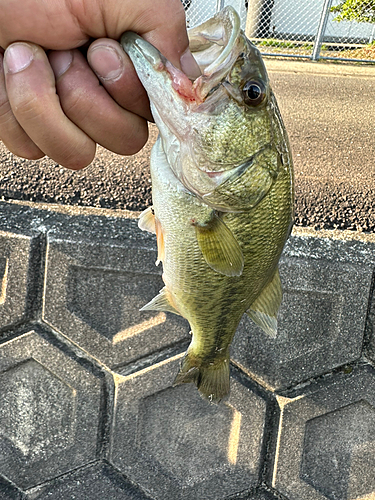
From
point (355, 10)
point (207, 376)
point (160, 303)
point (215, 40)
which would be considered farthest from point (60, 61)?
point (355, 10)

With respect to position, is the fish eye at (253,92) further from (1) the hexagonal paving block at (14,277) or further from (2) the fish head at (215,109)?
(1) the hexagonal paving block at (14,277)

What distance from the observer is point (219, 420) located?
51.8 inches

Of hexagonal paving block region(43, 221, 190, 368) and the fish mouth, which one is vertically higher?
the fish mouth

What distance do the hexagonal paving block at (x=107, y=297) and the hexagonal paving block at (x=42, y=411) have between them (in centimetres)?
9

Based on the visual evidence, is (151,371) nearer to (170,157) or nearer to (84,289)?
(84,289)

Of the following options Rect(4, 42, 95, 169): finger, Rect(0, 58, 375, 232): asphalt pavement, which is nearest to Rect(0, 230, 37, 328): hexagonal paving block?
Rect(0, 58, 375, 232): asphalt pavement

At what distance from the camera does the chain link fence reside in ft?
16.6

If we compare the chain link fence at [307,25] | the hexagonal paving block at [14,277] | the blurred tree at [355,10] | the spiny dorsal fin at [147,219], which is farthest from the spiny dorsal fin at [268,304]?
the blurred tree at [355,10]

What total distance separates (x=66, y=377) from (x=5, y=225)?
46cm

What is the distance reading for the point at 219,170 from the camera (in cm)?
88

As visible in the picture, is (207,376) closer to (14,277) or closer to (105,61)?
(14,277)

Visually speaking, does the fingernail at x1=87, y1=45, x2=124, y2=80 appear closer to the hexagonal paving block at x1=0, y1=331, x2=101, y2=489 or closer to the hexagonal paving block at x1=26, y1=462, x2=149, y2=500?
the hexagonal paving block at x1=0, y1=331, x2=101, y2=489

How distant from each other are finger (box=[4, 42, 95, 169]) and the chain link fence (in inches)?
185

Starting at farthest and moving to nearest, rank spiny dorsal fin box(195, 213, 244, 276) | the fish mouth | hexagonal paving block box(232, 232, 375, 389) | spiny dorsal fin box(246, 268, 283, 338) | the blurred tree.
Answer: the blurred tree < hexagonal paving block box(232, 232, 375, 389) < spiny dorsal fin box(246, 268, 283, 338) < spiny dorsal fin box(195, 213, 244, 276) < the fish mouth
